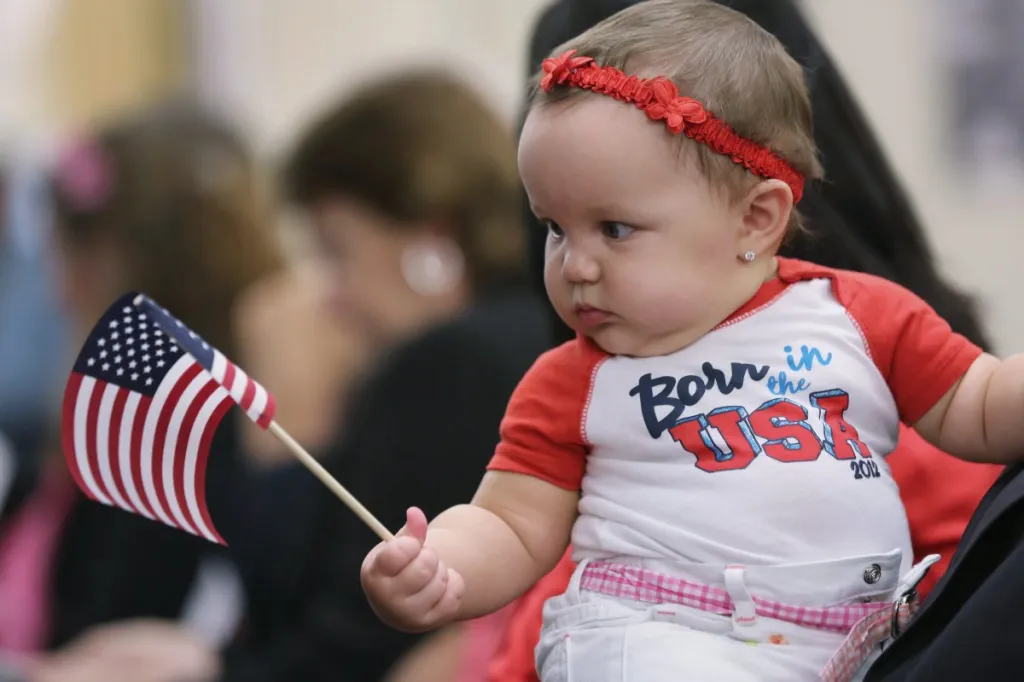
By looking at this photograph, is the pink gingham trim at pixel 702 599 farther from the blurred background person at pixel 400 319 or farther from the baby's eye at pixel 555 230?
the blurred background person at pixel 400 319

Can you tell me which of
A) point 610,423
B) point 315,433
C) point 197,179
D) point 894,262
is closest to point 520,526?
point 610,423

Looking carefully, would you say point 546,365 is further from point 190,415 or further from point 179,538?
point 179,538

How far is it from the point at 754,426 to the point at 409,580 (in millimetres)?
254

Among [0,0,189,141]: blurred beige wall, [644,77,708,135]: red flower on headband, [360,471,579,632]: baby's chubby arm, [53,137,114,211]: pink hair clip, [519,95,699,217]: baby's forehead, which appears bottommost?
[0,0,189,141]: blurred beige wall

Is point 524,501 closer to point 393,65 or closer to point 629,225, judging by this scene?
point 629,225

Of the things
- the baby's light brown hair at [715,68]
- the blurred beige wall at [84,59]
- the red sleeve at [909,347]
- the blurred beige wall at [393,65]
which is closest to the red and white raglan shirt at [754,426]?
the red sleeve at [909,347]

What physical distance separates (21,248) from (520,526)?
3.51 metres

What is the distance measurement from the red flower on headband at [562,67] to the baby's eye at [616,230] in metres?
0.10

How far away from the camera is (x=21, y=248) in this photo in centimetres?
429

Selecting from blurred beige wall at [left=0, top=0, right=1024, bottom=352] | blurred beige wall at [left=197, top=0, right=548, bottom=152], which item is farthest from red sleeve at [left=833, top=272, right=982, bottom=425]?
blurred beige wall at [left=197, top=0, right=548, bottom=152]

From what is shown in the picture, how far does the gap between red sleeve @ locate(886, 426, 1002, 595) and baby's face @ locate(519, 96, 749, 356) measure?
0.27 m

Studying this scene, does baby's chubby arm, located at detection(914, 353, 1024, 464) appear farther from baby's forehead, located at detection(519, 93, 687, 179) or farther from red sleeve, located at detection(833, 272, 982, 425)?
baby's forehead, located at detection(519, 93, 687, 179)

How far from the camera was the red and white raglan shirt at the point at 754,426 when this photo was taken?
3.35 ft

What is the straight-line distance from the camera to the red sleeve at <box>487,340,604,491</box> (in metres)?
1.08
